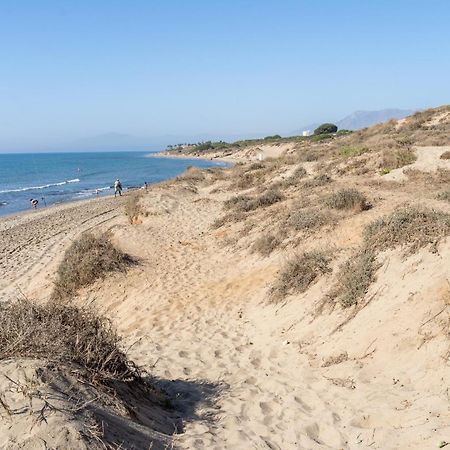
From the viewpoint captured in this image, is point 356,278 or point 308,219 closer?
point 356,278

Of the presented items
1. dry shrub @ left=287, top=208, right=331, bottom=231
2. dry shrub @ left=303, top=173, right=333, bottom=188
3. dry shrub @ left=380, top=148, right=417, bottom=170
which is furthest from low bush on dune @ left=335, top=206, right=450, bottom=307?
dry shrub @ left=380, top=148, right=417, bottom=170

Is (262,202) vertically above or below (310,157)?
below

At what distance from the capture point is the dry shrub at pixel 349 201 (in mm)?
11602

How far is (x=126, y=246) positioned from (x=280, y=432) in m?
10.6

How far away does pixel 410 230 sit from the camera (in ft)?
26.3

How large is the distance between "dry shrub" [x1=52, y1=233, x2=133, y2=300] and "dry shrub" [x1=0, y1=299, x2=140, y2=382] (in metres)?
6.39

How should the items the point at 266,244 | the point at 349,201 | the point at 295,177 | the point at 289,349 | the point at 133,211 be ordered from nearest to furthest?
the point at 289,349, the point at 349,201, the point at 266,244, the point at 133,211, the point at 295,177

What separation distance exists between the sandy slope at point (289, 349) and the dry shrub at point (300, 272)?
24 cm

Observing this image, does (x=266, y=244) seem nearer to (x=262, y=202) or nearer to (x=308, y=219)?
(x=308, y=219)

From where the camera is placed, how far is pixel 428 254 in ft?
24.0

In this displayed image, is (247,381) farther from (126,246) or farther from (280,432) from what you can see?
(126,246)

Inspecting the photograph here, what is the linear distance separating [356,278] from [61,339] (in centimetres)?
509

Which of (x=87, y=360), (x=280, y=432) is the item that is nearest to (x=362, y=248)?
(x=280, y=432)

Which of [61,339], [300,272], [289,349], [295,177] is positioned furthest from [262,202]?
[61,339]
